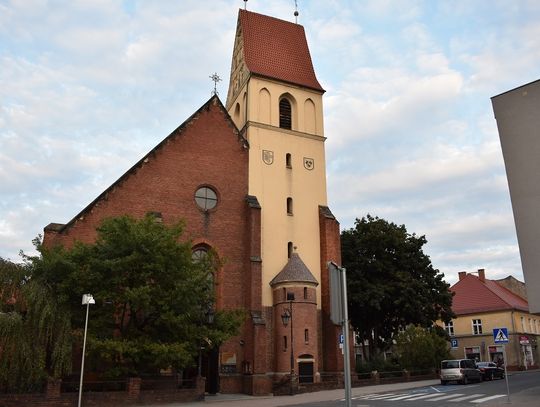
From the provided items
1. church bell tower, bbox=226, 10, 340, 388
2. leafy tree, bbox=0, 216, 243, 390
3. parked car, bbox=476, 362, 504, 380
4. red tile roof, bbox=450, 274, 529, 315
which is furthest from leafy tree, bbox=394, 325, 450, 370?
leafy tree, bbox=0, 216, 243, 390

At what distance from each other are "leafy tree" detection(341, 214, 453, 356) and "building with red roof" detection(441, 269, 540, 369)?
44.4 feet

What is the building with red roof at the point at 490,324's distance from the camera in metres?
54.2

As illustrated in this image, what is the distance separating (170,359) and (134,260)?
4356 mm

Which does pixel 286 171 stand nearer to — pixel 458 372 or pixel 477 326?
pixel 458 372

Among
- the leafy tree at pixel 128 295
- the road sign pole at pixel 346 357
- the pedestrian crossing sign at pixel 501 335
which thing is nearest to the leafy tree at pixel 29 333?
the leafy tree at pixel 128 295

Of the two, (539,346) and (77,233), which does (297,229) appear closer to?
(77,233)

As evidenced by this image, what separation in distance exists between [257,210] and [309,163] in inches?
266

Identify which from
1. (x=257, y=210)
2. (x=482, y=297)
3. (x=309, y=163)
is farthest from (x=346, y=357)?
(x=482, y=297)

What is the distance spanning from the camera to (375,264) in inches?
1606

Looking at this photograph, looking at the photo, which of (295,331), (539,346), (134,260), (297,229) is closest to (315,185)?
(297,229)

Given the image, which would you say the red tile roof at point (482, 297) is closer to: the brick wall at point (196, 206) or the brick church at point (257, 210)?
the brick church at point (257, 210)

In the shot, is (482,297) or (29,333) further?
(482,297)

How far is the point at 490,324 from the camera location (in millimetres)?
55938

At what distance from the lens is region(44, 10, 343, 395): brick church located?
3044cm
